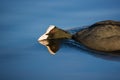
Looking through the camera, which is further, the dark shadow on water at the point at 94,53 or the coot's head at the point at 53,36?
the coot's head at the point at 53,36

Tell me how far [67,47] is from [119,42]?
1631mm

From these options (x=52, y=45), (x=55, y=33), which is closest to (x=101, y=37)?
(x=52, y=45)

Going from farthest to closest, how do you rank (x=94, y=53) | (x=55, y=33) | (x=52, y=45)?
1. (x=55, y=33)
2. (x=52, y=45)
3. (x=94, y=53)

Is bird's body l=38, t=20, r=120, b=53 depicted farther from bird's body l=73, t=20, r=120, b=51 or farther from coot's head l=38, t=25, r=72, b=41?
coot's head l=38, t=25, r=72, b=41

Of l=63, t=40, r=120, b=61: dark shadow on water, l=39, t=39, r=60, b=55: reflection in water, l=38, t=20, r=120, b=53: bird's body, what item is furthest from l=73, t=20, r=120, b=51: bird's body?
l=39, t=39, r=60, b=55: reflection in water

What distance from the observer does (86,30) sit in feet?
46.5

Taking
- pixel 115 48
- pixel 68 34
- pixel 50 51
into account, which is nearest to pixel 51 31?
pixel 68 34

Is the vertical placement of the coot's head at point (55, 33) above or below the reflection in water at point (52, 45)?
above

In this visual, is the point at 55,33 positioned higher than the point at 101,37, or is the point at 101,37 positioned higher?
the point at 55,33

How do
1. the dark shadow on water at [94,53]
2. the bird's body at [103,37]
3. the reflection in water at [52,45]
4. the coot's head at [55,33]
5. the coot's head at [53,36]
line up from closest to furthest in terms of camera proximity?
1. the dark shadow on water at [94,53]
2. the bird's body at [103,37]
3. the reflection in water at [52,45]
4. the coot's head at [53,36]
5. the coot's head at [55,33]

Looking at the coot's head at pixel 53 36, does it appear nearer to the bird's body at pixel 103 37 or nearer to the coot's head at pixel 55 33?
the coot's head at pixel 55 33

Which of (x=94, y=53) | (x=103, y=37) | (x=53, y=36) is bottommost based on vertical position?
(x=94, y=53)

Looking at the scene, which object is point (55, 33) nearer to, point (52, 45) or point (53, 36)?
point (53, 36)

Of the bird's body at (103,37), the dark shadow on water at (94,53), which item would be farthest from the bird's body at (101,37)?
the dark shadow on water at (94,53)
